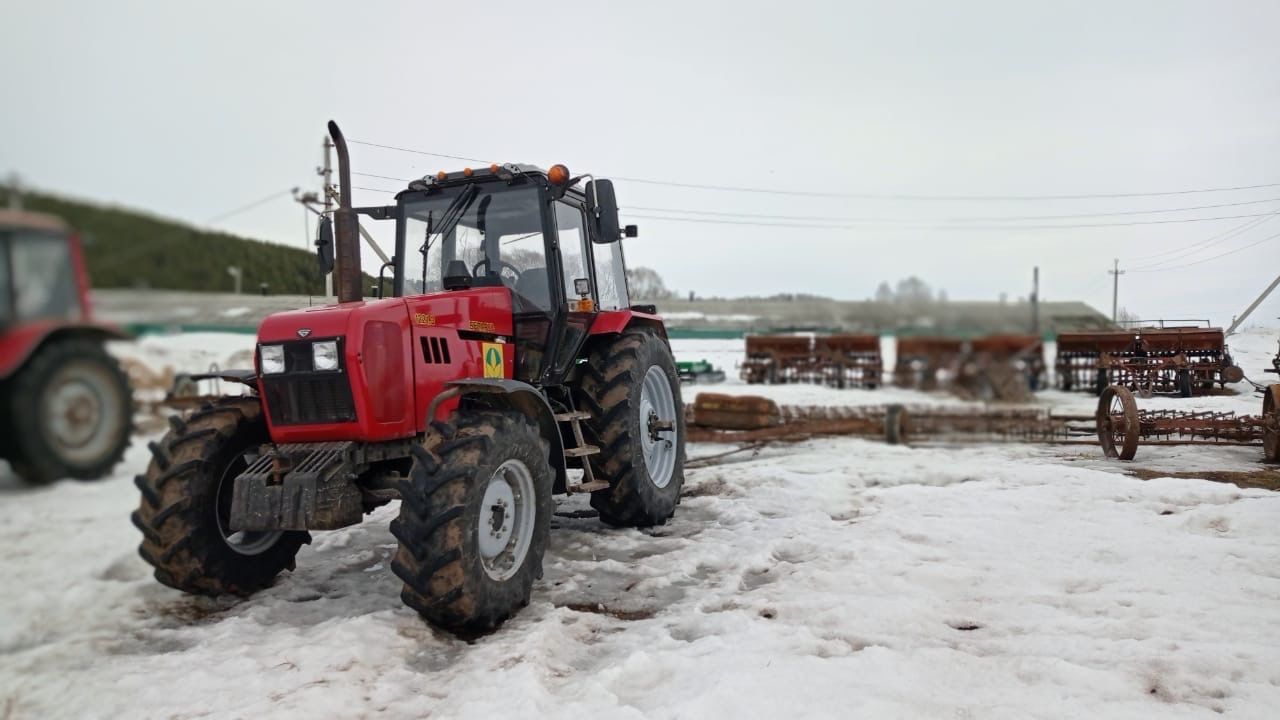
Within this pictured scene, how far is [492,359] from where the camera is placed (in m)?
4.78

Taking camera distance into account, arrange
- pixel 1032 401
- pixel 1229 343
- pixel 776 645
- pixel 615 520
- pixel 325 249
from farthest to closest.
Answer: pixel 615 520
pixel 325 249
pixel 776 645
pixel 1229 343
pixel 1032 401

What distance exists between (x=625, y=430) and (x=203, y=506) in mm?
2541

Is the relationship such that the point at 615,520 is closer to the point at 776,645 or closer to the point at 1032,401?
the point at 776,645

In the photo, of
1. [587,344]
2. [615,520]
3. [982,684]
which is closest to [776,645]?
[982,684]

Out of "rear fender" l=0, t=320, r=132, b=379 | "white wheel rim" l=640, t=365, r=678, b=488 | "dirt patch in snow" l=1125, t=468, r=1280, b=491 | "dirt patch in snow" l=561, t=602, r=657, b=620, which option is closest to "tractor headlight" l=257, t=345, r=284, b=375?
"dirt patch in snow" l=561, t=602, r=657, b=620

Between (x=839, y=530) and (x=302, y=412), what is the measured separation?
11.5 feet

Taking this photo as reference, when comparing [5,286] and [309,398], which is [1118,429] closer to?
[309,398]

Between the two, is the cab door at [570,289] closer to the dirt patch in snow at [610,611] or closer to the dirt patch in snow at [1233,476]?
the dirt patch in snow at [610,611]

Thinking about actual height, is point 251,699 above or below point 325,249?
below

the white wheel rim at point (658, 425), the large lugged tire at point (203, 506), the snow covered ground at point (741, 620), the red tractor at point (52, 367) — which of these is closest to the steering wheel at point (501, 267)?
the white wheel rim at point (658, 425)

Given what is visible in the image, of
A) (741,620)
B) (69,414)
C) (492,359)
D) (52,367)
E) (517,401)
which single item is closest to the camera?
(52,367)

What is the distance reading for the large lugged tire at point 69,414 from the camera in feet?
3.78

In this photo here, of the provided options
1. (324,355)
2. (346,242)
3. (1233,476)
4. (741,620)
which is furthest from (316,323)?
(1233,476)

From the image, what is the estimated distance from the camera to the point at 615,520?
558cm
